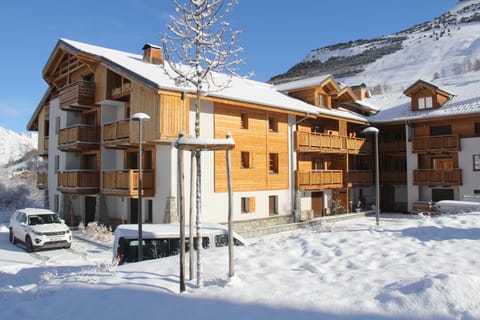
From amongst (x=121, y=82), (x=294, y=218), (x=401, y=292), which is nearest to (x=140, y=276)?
(x=401, y=292)

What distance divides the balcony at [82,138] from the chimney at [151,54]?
516 centimetres

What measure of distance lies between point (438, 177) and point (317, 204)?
8367mm

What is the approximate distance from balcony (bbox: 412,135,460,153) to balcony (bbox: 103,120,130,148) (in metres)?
20.1

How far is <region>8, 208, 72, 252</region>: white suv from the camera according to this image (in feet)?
55.3

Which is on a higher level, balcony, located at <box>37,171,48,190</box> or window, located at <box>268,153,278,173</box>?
window, located at <box>268,153,278,173</box>

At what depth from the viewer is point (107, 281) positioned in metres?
7.24

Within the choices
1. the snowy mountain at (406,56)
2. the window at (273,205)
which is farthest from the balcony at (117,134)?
the snowy mountain at (406,56)

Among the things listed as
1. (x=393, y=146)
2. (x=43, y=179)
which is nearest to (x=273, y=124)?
(x=393, y=146)

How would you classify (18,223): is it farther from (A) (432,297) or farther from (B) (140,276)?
(A) (432,297)

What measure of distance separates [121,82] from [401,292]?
20431mm

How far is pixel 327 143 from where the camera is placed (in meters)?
27.4

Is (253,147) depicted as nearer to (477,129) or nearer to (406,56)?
(477,129)

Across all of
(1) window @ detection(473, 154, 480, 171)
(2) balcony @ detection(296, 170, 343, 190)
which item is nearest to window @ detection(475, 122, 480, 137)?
(1) window @ detection(473, 154, 480, 171)

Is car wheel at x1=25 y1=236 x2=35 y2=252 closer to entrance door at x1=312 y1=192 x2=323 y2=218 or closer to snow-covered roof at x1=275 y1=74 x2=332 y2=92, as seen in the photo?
entrance door at x1=312 y1=192 x2=323 y2=218
